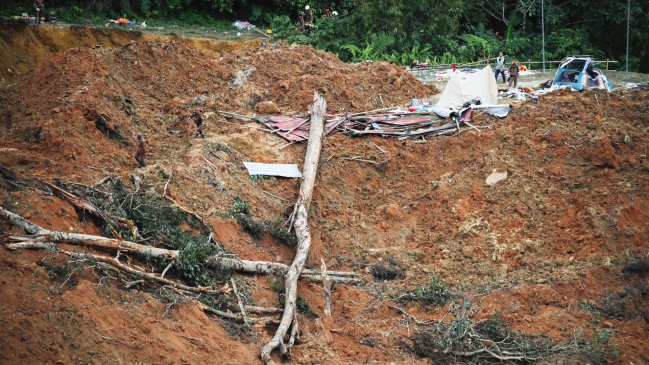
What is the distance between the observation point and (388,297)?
44.0 feet

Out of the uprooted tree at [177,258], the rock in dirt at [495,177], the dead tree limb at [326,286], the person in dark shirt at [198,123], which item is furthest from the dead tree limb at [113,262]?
the rock in dirt at [495,177]

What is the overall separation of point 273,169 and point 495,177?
13.5 feet

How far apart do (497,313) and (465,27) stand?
1975 cm

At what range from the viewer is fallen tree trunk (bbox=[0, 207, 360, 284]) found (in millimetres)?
10914

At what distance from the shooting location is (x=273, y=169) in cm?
1616

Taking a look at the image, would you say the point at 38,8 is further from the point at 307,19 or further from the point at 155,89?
the point at 307,19

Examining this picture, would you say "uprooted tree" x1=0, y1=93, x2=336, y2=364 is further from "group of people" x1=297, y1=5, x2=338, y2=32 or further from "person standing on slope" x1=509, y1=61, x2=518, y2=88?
"group of people" x1=297, y1=5, x2=338, y2=32

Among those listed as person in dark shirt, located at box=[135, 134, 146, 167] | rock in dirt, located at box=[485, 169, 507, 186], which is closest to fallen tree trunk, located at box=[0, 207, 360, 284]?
person in dark shirt, located at box=[135, 134, 146, 167]

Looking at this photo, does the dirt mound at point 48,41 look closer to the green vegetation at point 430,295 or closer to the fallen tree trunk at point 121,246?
the fallen tree trunk at point 121,246

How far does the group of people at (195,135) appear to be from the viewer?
46.7 ft

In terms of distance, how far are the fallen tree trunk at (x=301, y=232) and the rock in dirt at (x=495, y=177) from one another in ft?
10.5

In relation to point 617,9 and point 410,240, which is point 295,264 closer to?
point 410,240

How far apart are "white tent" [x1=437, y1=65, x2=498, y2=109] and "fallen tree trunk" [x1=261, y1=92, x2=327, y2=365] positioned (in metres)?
2.87

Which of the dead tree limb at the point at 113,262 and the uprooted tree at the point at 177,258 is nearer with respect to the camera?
the dead tree limb at the point at 113,262
